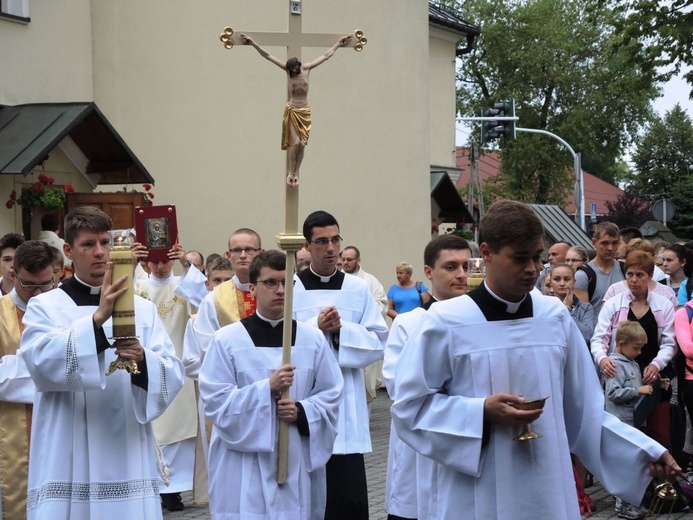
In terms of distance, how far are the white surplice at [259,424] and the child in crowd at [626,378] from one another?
393cm

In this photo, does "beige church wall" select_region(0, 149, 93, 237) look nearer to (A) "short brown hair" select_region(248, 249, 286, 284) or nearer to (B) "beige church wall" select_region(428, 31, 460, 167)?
(A) "short brown hair" select_region(248, 249, 286, 284)

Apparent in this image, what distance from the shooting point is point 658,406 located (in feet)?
33.2

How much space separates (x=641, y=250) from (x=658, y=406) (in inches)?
54.5

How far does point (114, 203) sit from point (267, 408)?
33.2ft

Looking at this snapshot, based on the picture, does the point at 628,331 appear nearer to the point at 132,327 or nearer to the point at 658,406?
the point at 658,406

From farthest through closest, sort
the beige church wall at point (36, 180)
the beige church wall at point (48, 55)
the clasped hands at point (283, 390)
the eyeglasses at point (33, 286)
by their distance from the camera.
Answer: the beige church wall at point (48, 55)
the beige church wall at point (36, 180)
the eyeglasses at point (33, 286)
the clasped hands at point (283, 390)

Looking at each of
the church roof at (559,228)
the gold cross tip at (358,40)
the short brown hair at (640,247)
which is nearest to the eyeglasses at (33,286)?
the gold cross tip at (358,40)

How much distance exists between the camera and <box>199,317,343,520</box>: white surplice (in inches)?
246

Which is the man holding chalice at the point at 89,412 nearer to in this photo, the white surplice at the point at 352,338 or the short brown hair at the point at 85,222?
the short brown hair at the point at 85,222

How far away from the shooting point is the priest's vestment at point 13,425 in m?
7.09

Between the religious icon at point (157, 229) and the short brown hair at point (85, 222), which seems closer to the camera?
the short brown hair at point (85, 222)

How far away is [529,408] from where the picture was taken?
4312mm

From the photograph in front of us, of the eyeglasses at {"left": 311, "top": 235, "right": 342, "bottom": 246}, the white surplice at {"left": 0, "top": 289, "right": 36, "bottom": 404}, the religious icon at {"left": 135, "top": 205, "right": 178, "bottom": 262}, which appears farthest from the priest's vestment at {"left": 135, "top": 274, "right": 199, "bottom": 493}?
the white surplice at {"left": 0, "top": 289, "right": 36, "bottom": 404}

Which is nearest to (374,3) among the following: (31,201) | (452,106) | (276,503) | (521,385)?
(31,201)
